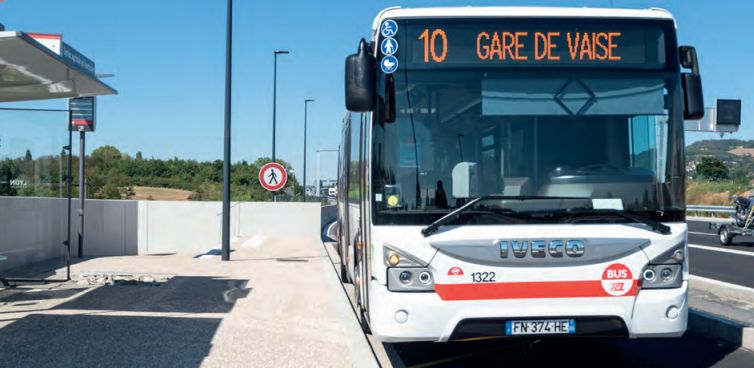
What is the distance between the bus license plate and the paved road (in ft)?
29.0

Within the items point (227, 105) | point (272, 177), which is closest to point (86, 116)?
point (227, 105)

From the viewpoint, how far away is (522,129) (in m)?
6.51

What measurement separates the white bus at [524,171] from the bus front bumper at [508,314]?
1cm

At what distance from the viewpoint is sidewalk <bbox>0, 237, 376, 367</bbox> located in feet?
23.3

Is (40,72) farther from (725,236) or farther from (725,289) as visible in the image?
(725,236)

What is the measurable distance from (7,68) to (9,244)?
5.84 metres

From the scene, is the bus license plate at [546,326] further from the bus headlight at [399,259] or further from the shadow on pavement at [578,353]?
the shadow on pavement at [578,353]

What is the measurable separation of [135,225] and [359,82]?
17898 millimetres

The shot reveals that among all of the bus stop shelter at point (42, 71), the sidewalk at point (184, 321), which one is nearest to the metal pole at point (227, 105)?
the sidewalk at point (184, 321)

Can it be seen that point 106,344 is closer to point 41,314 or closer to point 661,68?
point 41,314

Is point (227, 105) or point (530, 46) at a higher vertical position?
point (227, 105)

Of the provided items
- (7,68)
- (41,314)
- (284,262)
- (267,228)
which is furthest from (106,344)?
(267,228)

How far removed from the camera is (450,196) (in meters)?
6.37

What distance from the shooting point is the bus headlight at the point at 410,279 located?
622 centimetres
